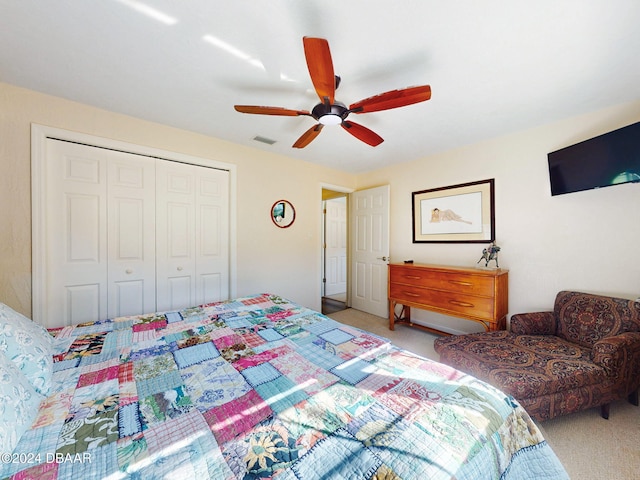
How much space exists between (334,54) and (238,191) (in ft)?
6.55

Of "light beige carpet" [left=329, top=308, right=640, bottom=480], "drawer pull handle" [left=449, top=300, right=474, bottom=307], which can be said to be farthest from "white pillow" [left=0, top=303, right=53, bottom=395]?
"drawer pull handle" [left=449, top=300, right=474, bottom=307]

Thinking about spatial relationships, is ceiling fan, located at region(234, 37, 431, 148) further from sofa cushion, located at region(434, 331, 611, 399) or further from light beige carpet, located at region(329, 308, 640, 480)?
light beige carpet, located at region(329, 308, 640, 480)

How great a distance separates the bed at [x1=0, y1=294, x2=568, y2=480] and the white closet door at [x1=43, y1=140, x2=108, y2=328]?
106 centimetres

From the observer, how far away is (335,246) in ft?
19.0

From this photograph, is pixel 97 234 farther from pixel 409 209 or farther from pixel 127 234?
pixel 409 209

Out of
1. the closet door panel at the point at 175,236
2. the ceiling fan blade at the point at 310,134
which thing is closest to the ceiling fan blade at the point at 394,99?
the ceiling fan blade at the point at 310,134

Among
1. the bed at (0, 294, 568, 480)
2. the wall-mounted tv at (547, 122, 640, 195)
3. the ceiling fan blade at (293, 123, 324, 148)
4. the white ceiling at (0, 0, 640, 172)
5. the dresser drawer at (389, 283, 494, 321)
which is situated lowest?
the dresser drawer at (389, 283, 494, 321)

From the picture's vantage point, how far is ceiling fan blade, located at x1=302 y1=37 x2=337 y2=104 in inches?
45.4

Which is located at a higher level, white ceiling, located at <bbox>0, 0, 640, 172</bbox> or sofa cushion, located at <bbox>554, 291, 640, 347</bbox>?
white ceiling, located at <bbox>0, 0, 640, 172</bbox>

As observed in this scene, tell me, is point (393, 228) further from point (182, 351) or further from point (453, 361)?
point (182, 351)

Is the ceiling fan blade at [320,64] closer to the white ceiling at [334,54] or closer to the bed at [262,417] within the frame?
the white ceiling at [334,54]

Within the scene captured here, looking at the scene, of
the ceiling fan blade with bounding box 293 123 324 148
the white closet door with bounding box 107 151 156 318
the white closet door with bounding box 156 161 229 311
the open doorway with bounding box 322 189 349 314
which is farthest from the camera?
the open doorway with bounding box 322 189 349 314

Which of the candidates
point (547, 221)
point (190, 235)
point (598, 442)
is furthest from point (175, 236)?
point (547, 221)

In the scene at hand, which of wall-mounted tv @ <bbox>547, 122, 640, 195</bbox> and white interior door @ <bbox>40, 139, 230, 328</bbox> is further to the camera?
white interior door @ <bbox>40, 139, 230, 328</bbox>
